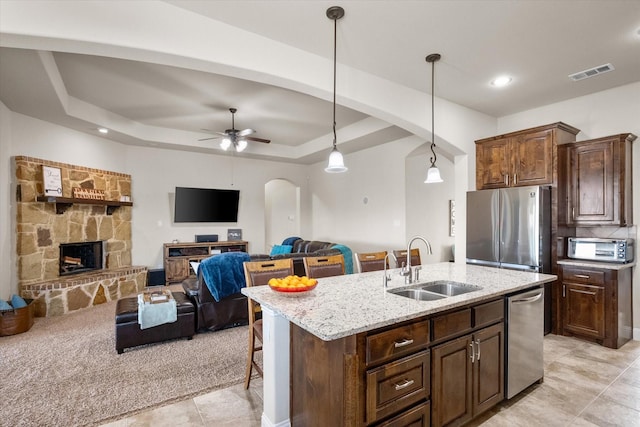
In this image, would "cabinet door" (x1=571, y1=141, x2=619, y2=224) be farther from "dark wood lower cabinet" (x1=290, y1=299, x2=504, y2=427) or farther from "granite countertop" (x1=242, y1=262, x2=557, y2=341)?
"dark wood lower cabinet" (x1=290, y1=299, x2=504, y2=427)

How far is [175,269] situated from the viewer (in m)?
6.69

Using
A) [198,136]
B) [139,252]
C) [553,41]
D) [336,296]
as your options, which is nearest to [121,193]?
[139,252]

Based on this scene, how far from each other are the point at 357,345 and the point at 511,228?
3.11 m

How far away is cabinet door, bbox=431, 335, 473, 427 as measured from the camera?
1.88 m

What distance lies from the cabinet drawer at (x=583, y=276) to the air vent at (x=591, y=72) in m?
2.07

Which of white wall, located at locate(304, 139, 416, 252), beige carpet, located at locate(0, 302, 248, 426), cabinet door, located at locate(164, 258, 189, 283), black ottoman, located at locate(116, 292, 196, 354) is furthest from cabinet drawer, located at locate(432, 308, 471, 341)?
cabinet door, located at locate(164, 258, 189, 283)

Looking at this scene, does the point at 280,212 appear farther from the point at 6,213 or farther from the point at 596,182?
the point at 596,182

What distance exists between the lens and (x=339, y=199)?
7723 mm

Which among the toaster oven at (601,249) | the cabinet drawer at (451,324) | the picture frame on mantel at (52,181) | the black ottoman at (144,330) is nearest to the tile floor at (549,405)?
the cabinet drawer at (451,324)

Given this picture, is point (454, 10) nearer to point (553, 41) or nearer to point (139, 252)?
point (553, 41)

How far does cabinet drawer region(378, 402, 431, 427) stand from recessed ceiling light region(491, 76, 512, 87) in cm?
333

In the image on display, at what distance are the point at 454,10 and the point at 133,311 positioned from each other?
3.97 metres

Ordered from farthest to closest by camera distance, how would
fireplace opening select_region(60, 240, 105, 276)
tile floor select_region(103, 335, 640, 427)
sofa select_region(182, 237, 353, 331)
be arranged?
fireplace opening select_region(60, 240, 105, 276), sofa select_region(182, 237, 353, 331), tile floor select_region(103, 335, 640, 427)

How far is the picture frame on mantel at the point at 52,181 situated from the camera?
15.7ft
